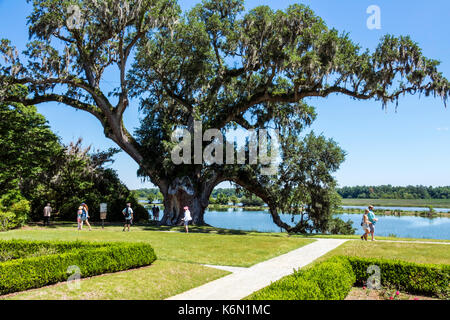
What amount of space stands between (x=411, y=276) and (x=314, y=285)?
148 inches

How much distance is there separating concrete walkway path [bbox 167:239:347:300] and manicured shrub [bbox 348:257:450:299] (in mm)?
1923

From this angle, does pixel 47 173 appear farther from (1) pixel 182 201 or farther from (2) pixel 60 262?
(2) pixel 60 262

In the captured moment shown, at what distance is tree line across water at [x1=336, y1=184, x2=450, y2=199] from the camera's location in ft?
413

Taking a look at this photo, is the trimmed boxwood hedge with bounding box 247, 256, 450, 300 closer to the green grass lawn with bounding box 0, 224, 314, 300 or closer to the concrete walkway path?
the concrete walkway path

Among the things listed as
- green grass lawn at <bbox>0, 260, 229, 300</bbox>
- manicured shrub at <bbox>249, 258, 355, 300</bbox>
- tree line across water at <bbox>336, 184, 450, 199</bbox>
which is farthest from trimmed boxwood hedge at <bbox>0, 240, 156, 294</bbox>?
tree line across water at <bbox>336, 184, 450, 199</bbox>

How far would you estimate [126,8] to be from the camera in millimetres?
20797

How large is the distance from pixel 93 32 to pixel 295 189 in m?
19.6

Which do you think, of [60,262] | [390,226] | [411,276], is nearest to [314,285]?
[411,276]

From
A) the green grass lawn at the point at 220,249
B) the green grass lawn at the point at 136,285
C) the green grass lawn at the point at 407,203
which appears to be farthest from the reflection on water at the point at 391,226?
the green grass lawn at the point at 407,203

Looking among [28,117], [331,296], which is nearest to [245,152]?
[28,117]

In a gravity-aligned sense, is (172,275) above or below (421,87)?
below

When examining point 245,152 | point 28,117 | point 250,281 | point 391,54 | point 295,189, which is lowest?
point 250,281

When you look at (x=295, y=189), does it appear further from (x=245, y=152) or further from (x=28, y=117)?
(x=28, y=117)
